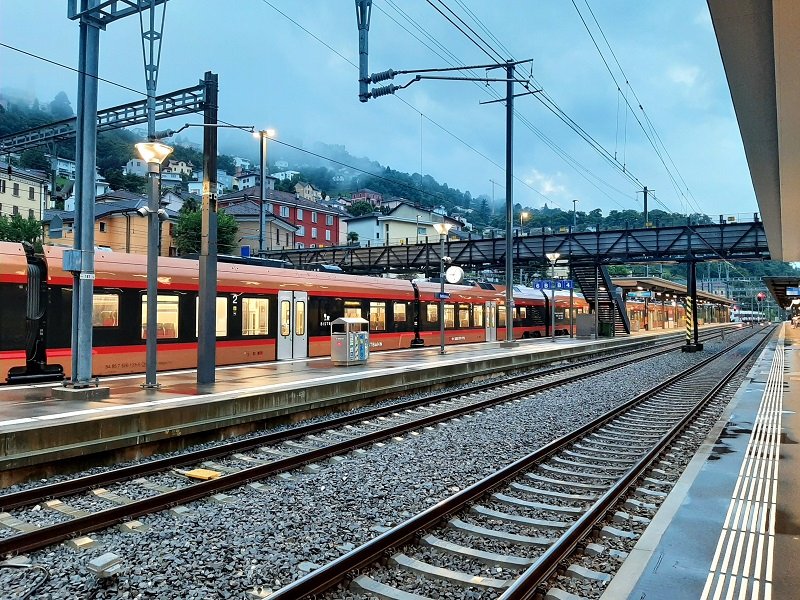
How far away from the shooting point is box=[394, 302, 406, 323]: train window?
82.6 ft

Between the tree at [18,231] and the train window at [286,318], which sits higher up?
the tree at [18,231]

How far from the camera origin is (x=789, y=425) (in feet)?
34.6

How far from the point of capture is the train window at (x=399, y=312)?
82.6ft

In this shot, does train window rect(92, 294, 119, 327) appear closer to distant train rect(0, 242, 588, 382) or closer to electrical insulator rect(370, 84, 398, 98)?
distant train rect(0, 242, 588, 382)

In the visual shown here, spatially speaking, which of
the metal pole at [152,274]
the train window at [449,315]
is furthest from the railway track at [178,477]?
the train window at [449,315]

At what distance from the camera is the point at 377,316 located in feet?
78.4

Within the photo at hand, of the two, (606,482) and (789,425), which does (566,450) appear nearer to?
(606,482)

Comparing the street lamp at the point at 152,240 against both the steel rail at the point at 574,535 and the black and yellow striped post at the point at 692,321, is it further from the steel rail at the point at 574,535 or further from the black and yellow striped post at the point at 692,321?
the black and yellow striped post at the point at 692,321

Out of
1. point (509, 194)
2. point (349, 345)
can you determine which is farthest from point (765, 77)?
point (509, 194)

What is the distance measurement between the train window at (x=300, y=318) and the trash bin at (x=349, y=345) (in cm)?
196

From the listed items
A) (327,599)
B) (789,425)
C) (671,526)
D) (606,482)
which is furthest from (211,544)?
(789,425)

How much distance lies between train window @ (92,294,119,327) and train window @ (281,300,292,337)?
5.30 meters

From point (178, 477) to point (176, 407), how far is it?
231 centimetres

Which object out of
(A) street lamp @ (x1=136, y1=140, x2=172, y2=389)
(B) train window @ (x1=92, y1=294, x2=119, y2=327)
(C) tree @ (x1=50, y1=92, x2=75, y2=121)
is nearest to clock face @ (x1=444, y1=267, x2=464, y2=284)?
(B) train window @ (x1=92, y1=294, x2=119, y2=327)
